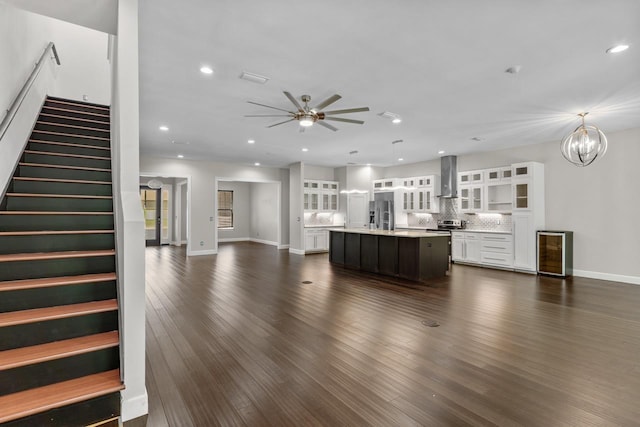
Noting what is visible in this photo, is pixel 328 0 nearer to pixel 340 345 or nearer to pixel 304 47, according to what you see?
pixel 304 47

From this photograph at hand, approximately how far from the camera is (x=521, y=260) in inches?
269

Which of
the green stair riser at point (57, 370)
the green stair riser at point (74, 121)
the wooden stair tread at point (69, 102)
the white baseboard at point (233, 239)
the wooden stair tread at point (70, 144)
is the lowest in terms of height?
the white baseboard at point (233, 239)

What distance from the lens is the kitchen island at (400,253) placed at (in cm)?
597

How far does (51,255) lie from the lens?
8.28 feet

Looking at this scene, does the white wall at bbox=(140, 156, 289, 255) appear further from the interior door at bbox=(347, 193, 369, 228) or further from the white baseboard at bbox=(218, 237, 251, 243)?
the interior door at bbox=(347, 193, 369, 228)

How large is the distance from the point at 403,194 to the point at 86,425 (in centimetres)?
891

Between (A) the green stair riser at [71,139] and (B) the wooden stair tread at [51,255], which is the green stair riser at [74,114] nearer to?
(A) the green stair riser at [71,139]

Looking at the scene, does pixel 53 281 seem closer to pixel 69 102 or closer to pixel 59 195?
pixel 59 195

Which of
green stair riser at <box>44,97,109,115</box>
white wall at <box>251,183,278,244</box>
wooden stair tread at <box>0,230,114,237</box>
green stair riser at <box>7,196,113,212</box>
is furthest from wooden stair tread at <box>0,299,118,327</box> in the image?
white wall at <box>251,183,278,244</box>

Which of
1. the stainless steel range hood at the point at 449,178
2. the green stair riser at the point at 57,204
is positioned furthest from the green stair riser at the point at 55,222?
the stainless steel range hood at the point at 449,178

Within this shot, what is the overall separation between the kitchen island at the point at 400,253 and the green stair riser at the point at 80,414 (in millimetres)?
5090

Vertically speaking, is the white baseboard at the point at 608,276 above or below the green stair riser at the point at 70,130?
below

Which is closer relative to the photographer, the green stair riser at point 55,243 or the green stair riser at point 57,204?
the green stair riser at point 55,243

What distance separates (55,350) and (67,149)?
2851mm
